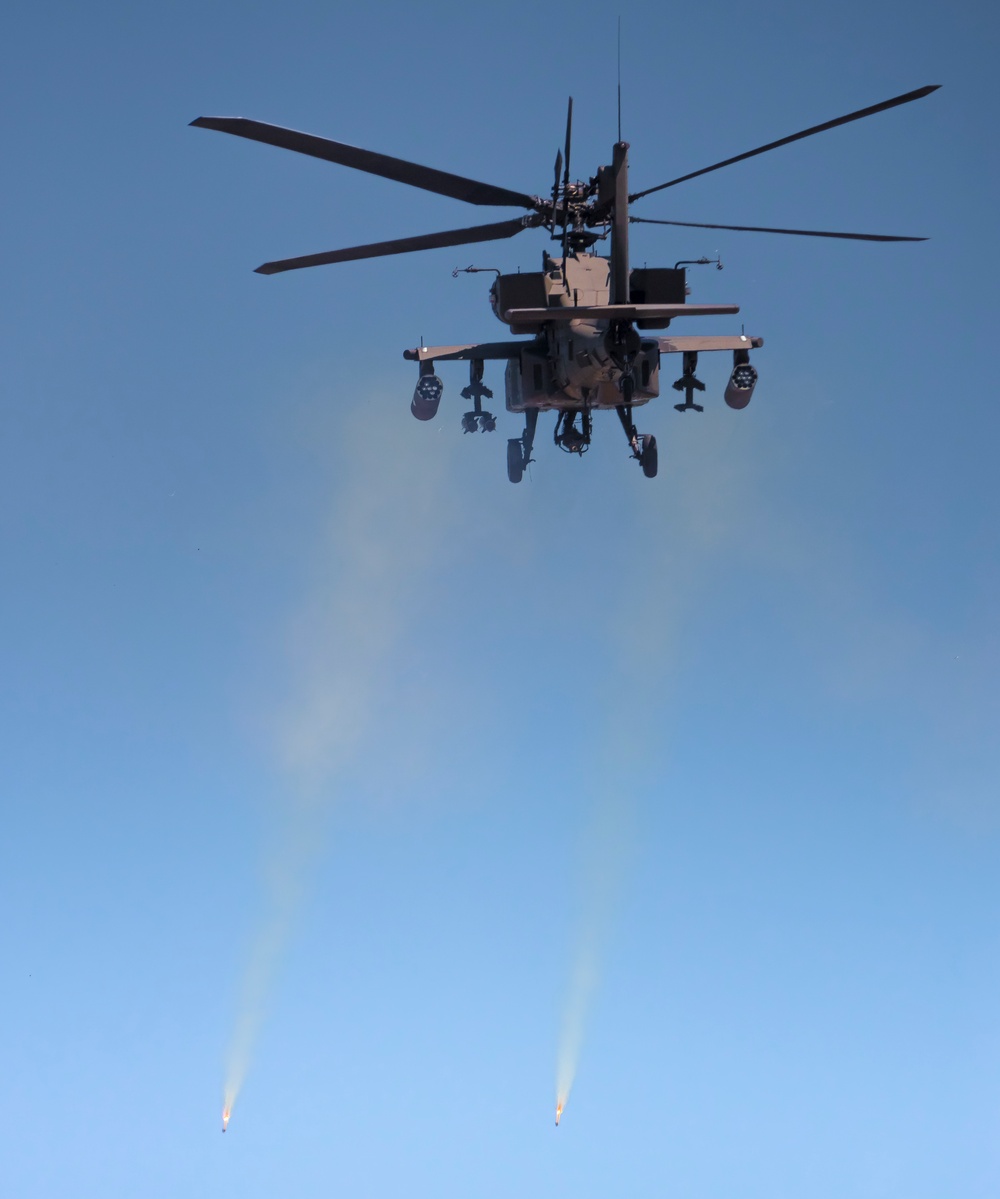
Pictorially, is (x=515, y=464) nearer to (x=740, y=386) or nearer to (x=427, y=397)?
(x=427, y=397)

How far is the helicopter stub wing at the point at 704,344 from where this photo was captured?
31.3 m

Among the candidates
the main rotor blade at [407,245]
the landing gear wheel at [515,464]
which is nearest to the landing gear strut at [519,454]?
the landing gear wheel at [515,464]

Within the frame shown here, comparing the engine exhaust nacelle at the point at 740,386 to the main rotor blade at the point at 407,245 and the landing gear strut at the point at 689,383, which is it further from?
the main rotor blade at the point at 407,245

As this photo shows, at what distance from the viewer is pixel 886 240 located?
94.1 ft

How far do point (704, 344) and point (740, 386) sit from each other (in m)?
1.16

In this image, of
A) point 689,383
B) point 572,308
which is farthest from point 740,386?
point 572,308

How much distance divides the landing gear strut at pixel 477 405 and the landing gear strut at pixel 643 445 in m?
2.57

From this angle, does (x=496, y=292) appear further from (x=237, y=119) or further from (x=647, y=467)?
(x=237, y=119)

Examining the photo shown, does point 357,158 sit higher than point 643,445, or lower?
higher

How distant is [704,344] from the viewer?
103 ft

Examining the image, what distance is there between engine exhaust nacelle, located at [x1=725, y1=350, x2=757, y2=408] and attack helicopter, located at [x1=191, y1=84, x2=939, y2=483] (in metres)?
0.02

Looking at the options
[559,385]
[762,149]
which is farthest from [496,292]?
[762,149]

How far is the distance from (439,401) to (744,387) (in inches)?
238

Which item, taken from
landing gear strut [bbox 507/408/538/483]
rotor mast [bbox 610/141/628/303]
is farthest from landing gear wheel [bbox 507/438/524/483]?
rotor mast [bbox 610/141/628/303]
